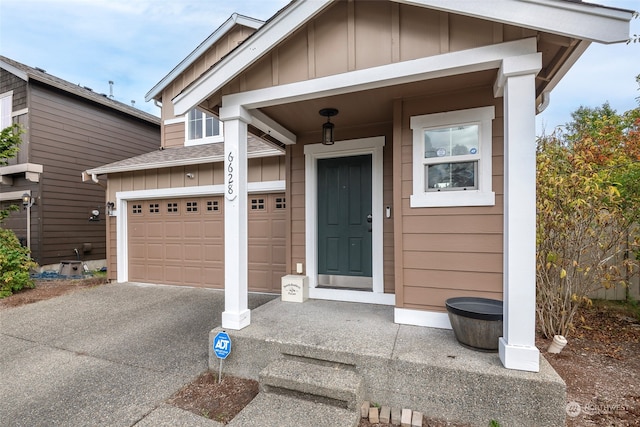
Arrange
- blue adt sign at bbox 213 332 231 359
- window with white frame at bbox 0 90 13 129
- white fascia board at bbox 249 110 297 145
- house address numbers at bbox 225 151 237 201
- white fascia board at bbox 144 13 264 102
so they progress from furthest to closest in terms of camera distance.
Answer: window with white frame at bbox 0 90 13 129 < white fascia board at bbox 144 13 264 102 < white fascia board at bbox 249 110 297 145 < house address numbers at bbox 225 151 237 201 < blue adt sign at bbox 213 332 231 359

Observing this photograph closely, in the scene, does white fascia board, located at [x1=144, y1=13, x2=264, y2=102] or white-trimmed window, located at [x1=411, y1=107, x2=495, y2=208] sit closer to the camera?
white-trimmed window, located at [x1=411, y1=107, x2=495, y2=208]

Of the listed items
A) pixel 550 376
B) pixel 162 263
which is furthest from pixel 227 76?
pixel 162 263

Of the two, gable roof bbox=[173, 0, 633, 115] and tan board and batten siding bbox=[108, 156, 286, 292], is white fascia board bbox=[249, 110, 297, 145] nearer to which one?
gable roof bbox=[173, 0, 633, 115]

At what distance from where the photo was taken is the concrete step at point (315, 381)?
207 cm

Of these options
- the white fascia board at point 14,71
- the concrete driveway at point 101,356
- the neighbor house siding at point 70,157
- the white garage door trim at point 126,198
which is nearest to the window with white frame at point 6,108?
the white fascia board at point 14,71

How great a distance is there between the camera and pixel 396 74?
7.82 feet

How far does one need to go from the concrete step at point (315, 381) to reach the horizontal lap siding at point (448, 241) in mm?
1057

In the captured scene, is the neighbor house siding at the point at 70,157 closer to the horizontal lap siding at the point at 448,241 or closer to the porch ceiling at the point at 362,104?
the porch ceiling at the point at 362,104

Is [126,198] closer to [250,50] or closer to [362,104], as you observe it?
[250,50]

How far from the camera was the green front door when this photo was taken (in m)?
3.94

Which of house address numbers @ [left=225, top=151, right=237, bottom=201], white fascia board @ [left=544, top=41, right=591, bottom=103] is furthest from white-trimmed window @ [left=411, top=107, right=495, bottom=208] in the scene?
house address numbers @ [left=225, top=151, right=237, bottom=201]

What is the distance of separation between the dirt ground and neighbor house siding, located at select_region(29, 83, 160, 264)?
25.3ft

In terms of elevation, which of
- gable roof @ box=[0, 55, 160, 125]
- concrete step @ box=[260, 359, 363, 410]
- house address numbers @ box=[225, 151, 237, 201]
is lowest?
concrete step @ box=[260, 359, 363, 410]

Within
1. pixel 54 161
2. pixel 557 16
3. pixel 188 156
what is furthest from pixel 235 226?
pixel 54 161
